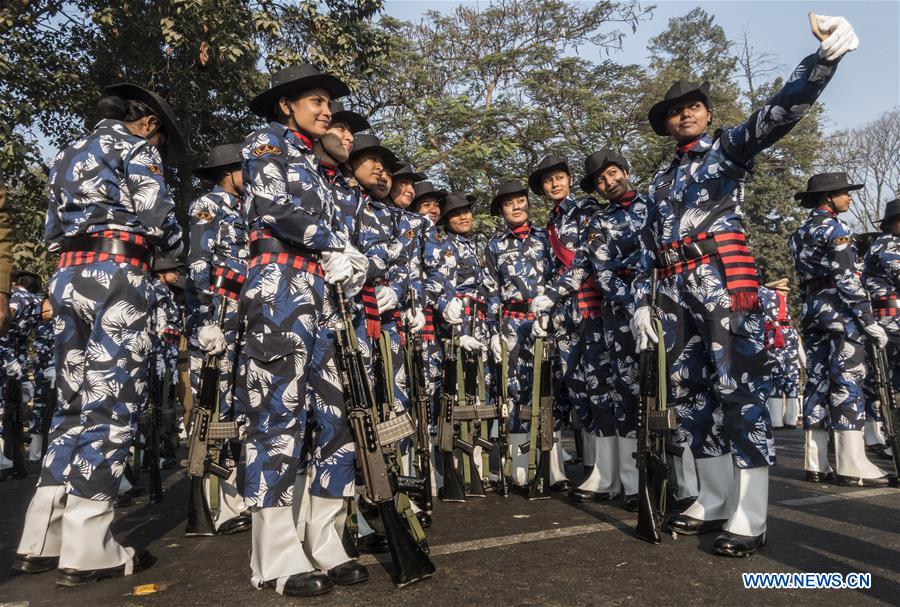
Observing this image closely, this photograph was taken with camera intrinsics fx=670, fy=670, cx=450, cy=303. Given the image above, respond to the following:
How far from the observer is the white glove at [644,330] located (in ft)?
14.8

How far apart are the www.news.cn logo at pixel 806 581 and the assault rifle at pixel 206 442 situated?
3.46 metres

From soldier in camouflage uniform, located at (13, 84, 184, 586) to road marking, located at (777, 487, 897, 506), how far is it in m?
4.82

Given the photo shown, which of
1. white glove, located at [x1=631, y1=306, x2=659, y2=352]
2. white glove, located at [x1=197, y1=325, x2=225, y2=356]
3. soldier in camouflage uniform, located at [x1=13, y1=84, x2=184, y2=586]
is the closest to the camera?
soldier in camouflage uniform, located at [x1=13, y1=84, x2=184, y2=586]

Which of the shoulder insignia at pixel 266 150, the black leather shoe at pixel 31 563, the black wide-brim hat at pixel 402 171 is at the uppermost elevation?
the black wide-brim hat at pixel 402 171

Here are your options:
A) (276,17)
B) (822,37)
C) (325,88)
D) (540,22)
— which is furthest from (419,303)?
(540,22)

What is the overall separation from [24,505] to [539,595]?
5608 millimetres

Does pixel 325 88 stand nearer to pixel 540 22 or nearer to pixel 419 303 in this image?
pixel 419 303

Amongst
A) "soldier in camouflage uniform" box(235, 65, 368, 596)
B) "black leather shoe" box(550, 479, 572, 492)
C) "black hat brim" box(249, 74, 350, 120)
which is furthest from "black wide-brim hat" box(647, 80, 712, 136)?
"black leather shoe" box(550, 479, 572, 492)

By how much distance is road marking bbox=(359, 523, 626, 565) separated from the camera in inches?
162

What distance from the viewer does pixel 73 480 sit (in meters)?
3.74

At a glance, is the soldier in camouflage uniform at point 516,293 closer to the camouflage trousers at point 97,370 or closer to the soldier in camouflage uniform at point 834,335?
the soldier in camouflage uniform at point 834,335

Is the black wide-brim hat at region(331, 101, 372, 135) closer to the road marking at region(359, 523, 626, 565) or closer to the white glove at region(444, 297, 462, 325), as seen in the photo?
the white glove at region(444, 297, 462, 325)

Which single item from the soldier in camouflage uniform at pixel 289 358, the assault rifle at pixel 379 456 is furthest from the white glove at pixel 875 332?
the soldier in camouflage uniform at pixel 289 358

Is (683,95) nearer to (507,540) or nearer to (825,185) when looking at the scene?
(825,185)
